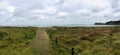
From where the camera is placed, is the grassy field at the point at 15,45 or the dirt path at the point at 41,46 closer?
the dirt path at the point at 41,46

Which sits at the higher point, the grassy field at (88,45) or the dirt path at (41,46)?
the dirt path at (41,46)

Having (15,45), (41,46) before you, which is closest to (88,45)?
(41,46)

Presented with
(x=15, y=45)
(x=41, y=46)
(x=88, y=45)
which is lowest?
(x=88, y=45)

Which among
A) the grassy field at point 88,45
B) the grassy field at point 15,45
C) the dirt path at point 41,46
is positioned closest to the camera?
the dirt path at point 41,46

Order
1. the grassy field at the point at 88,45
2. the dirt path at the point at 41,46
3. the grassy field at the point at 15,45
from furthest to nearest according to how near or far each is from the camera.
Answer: the grassy field at the point at 15,45 → the grassy field at the point at 88,45 → the dirt path at the point at 41,46

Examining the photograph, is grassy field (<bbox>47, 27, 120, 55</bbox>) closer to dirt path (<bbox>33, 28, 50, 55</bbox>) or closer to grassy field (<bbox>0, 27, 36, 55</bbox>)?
dirt path (<bbox>33, 28, 50, 55</bbox>)

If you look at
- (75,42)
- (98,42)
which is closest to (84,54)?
(98,42)

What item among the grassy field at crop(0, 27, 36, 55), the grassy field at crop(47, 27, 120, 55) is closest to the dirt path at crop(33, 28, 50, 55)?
the grassy field at crop(47, 27, 120, 55)

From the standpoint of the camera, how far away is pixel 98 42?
42250 millimetres

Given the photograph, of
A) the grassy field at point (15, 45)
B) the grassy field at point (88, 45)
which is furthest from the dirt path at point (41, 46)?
the grassy field at point (15, 45)

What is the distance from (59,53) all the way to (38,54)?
18.8 feet

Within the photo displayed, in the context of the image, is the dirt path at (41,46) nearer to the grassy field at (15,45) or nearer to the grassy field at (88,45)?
the grassy field at (88,45)

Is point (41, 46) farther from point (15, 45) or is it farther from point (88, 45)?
point (15, 45)

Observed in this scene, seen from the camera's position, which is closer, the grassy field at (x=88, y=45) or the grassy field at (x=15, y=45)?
the grassy field at (x=88, y=45)
